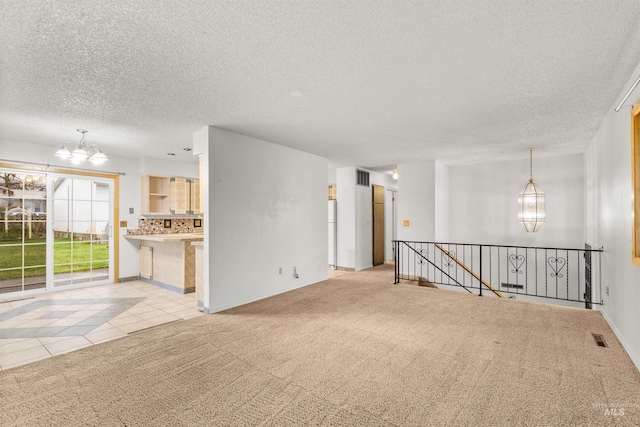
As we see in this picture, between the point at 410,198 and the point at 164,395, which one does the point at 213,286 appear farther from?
the point at 410,198

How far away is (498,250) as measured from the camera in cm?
665

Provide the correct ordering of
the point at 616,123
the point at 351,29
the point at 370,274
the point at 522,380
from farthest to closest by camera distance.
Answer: the point at 370,274 → the point at 616,123 → the point at 522,380 → the point at 351,29

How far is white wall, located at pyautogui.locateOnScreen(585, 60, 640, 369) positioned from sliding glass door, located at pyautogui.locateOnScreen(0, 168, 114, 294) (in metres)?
7.98

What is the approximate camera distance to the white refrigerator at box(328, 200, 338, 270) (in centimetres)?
803

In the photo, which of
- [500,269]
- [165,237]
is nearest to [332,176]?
[165,237]

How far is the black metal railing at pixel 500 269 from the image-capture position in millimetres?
6333

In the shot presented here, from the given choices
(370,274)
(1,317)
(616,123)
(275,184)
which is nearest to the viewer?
(616,123)

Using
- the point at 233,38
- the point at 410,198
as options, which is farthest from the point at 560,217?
the point at 233,38

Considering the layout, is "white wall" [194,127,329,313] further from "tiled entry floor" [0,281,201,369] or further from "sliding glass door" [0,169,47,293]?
"sliding glass door" [0,169,47,293]

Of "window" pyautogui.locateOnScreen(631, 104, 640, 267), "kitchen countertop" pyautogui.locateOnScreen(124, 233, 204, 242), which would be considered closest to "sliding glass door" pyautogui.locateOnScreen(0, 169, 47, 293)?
"kitchen countertop" pyautogui.locateOnScreen(124, 233, 204, 242)

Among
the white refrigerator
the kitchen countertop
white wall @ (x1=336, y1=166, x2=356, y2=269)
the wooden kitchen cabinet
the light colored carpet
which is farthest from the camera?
the white refrigerator

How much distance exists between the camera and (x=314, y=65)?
8.45 ft

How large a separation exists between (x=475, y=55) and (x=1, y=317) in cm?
643

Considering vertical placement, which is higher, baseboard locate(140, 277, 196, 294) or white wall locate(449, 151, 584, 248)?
white wall locate(449, 151, 584, 248)
